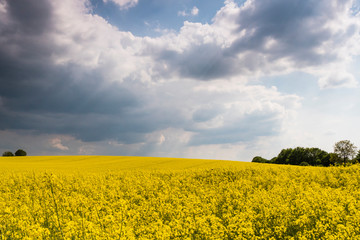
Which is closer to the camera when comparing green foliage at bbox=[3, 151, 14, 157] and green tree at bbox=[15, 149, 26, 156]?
green tree at bbox=[15, 149, 26, 156]

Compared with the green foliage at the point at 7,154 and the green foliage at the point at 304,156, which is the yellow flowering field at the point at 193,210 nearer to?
the green foliage at the point at 304,156

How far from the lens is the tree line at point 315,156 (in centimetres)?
6638

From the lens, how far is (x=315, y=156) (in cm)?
7625

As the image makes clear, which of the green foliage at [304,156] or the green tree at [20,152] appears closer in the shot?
the green foliage at [304,156]

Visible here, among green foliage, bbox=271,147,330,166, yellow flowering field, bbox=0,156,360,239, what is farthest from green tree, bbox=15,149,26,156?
green foliage, bbox=271,147,330,166

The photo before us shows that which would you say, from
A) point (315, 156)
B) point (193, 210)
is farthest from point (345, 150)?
point (193, 210)

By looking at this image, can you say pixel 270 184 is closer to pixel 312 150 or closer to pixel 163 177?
pixel 163 177

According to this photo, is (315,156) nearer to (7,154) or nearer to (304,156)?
(304,156)

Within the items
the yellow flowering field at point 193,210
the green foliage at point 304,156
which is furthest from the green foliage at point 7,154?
the green foliage at point 304,156

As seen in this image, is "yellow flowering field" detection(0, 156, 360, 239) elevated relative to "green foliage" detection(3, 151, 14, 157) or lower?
lower

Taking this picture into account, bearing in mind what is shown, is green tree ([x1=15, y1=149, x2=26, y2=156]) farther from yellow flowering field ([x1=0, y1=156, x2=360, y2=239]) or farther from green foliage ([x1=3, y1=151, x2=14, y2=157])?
yellow flowering field ([x1=0, y1=156, x2=360, y2=239])

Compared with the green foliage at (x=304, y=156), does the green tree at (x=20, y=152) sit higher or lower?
higher

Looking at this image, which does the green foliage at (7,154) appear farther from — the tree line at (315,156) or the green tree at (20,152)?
the tree line at (315,156)

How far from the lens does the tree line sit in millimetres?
66375
